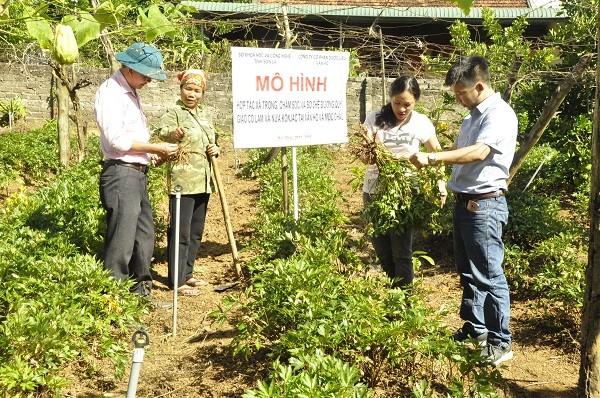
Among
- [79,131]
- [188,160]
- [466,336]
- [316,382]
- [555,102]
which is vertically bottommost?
[466,336]

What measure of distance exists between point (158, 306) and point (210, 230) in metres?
2.88

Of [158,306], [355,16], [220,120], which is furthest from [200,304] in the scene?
[355,16]

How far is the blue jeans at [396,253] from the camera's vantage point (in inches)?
189

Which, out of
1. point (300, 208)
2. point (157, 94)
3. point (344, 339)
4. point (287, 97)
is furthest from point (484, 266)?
point (157, 94)

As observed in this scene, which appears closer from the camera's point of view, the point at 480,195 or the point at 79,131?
the point at 480,195

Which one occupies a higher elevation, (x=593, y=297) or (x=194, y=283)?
(x=593, y=297)

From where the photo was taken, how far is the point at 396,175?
15.1ft

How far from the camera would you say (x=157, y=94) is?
1542 cm

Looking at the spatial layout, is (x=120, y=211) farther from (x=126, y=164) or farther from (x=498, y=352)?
(x=498, y=352)

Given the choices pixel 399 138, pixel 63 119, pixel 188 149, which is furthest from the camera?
pixel 63 119

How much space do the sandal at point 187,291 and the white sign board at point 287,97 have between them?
4.03 feet

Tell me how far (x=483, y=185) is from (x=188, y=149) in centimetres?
239

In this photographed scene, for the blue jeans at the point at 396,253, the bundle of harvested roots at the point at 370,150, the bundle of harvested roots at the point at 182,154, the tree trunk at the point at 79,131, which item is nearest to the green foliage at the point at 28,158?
the tree trunk at the point at 79,131

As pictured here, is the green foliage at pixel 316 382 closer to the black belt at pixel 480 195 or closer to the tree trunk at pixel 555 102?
the black belt at pixel 480 195
